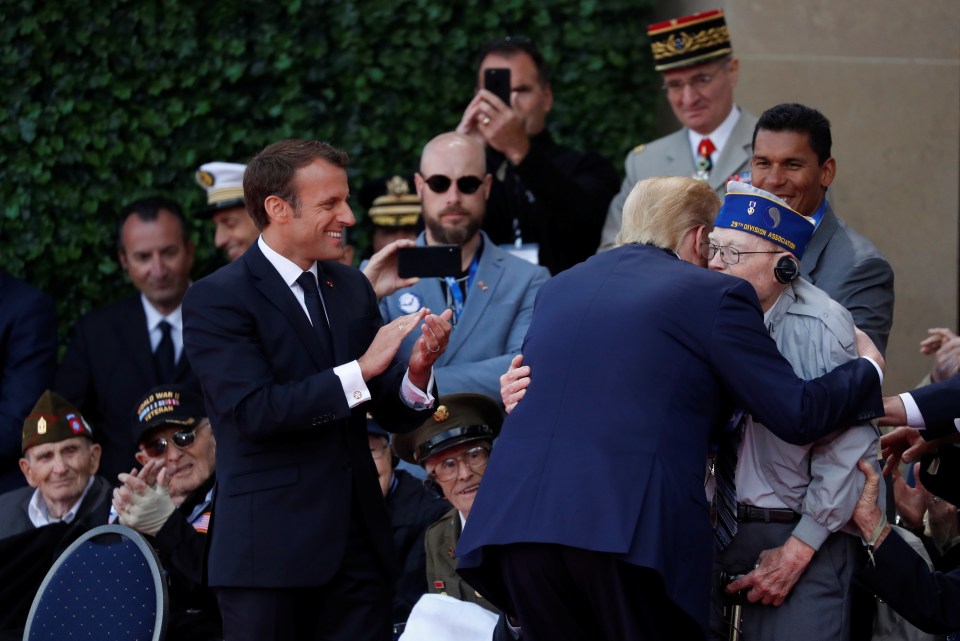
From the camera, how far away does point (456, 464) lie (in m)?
5.00

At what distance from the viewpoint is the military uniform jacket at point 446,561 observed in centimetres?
486

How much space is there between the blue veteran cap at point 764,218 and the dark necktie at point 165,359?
136 inches

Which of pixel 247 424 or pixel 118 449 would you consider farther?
pixel 118 449

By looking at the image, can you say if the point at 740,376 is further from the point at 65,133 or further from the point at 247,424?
the point at 65,133

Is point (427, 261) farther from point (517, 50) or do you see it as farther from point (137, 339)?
point (137, 339)

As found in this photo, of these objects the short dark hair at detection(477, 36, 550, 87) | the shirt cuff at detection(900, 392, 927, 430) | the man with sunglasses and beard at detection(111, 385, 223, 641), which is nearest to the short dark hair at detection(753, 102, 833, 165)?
the shirt cuff at detection(900, 392, 927, 430)

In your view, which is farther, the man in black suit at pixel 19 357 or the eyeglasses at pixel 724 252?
the man in black suit at pixel 19 357

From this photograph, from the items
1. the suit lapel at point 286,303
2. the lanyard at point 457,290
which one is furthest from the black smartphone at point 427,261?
the suit lapel at point 286,303

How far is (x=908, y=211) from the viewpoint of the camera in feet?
23.8

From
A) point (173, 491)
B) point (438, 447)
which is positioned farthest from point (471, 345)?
point (173, 491)

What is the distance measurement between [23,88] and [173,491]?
269cm

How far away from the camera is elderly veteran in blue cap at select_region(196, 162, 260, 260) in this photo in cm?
693

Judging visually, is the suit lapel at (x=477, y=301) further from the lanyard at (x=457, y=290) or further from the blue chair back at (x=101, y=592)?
the blue chair back at (x=101, y=592)

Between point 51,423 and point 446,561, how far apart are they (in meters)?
1.93
